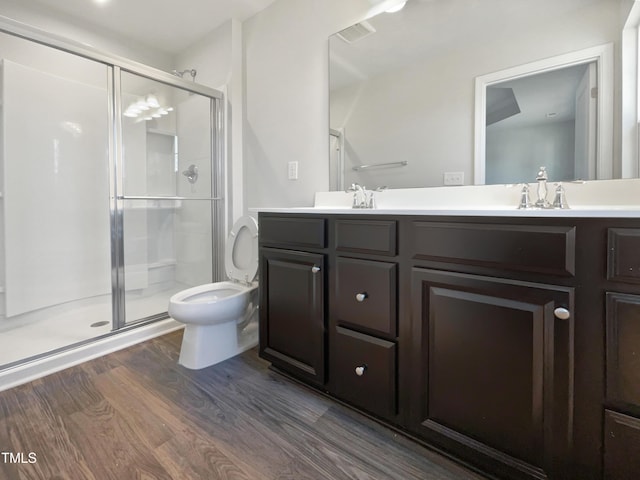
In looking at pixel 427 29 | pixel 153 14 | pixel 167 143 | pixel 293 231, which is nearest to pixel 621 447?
pixel 293 231

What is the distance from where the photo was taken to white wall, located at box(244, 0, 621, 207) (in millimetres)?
1284

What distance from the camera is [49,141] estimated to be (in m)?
2.36

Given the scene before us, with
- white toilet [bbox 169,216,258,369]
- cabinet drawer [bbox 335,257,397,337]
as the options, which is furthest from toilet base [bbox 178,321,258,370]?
cabinet drawer [bbox 335,257,397,337]

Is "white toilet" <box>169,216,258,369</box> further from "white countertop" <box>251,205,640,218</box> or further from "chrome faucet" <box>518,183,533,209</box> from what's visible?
"chrome faucet" <box>518,183,533,209</box>

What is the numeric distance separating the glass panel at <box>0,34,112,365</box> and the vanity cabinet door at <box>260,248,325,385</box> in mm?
1265

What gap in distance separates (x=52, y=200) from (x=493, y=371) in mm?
3025

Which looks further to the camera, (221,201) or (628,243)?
(221,201)

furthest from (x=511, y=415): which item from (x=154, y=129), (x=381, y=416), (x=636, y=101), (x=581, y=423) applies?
(x=154, y=129)

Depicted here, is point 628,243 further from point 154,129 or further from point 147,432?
point 154,129

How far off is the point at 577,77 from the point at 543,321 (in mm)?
1004

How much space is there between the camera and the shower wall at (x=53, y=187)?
7.10 feet

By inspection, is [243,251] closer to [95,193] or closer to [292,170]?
[292,170]

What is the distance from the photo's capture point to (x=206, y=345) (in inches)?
70.6

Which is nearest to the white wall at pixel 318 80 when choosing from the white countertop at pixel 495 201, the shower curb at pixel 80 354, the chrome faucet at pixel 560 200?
the white countertop at pixel 495 201
